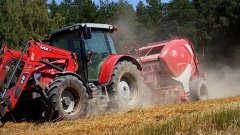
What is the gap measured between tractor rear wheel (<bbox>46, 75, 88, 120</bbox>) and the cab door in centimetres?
112

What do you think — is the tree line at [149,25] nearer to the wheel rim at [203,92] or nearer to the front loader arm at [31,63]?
the wheel rim at [203,92]

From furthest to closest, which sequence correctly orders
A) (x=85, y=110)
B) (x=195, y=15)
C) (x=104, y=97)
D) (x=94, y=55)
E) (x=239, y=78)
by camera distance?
(x=195, y=15) < (x=239, y=78) < (x=94, y=55) < (x=104, y=97) < (x=85, y=110)

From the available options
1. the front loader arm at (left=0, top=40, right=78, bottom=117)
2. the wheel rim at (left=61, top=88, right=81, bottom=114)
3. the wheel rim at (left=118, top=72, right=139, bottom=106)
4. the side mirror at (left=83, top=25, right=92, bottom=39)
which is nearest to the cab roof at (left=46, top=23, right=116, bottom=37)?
the side mirror at (left=83, top=25, right=92, bottom=39)

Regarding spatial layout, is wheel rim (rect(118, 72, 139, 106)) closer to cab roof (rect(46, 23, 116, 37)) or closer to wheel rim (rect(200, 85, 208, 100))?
cab roof (rect(46, 23, 116, 37))

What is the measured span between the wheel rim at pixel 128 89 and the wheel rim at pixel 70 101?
1.59 m

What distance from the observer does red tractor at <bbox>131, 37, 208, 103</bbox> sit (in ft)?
37.2

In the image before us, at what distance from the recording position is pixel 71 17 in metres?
50.1

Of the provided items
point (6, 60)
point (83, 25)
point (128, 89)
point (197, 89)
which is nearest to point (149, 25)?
point (197, 89)

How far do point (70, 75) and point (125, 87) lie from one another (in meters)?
2.19

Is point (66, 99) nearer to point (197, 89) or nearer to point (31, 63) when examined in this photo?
point (31, 63)

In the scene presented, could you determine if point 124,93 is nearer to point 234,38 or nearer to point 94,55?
point 94,55

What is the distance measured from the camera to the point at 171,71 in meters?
11.5

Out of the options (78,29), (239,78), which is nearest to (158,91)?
(78,29)

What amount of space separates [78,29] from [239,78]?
16238 mm
